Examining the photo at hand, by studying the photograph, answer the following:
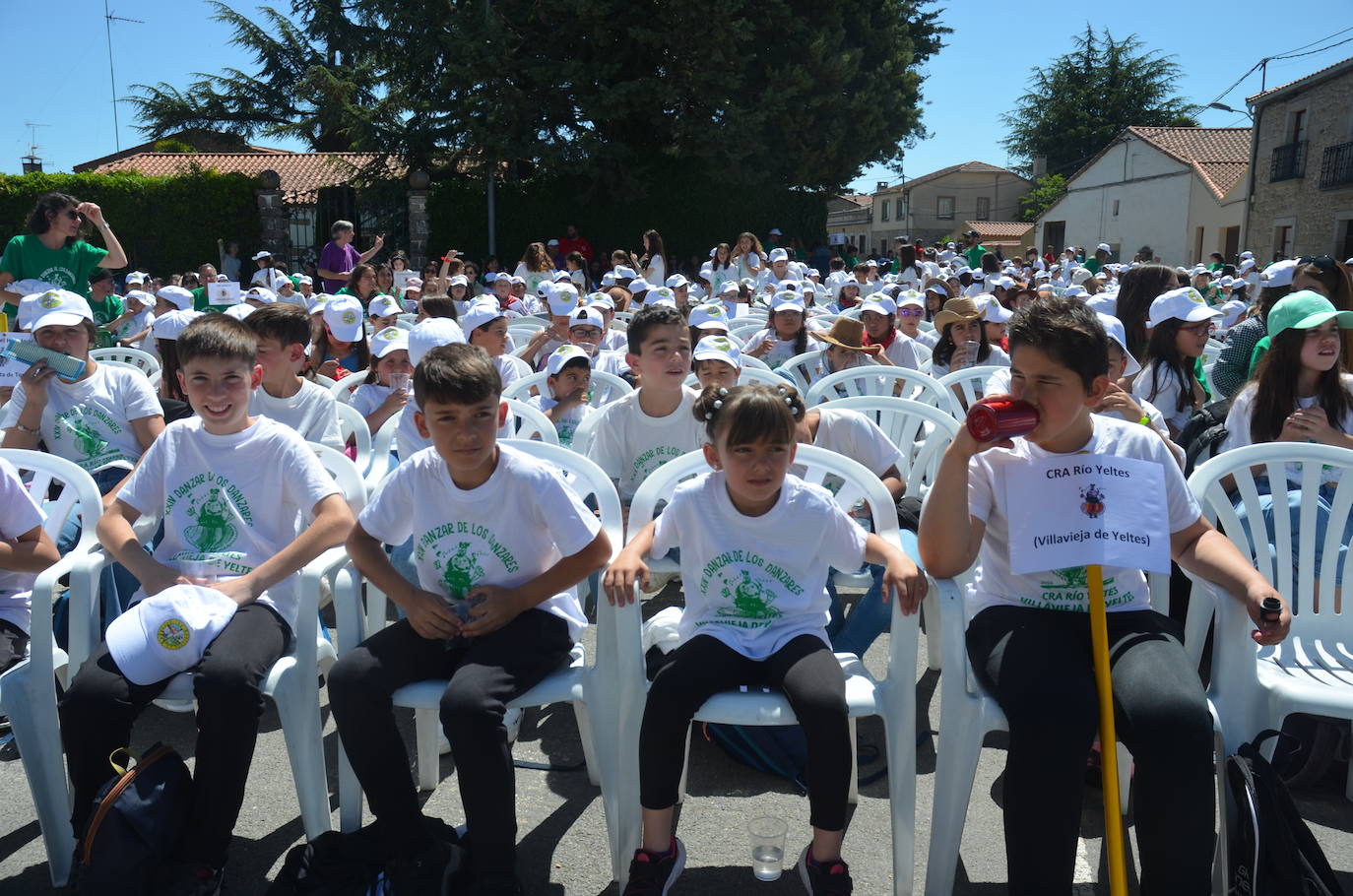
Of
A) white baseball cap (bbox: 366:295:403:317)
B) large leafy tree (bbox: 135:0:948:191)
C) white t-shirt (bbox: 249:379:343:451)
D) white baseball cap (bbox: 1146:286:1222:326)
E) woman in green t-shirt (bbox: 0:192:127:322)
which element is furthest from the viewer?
large leafy tree (bbox: 135:0:948:191)

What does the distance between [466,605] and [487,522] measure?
23cm

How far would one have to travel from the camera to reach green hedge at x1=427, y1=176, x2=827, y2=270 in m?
24.6

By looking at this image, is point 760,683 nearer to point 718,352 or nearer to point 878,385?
point 718,352

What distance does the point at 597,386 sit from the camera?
531cm

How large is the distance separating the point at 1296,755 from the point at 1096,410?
122 centimetres

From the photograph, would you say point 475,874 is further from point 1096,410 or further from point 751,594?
point 1096,410

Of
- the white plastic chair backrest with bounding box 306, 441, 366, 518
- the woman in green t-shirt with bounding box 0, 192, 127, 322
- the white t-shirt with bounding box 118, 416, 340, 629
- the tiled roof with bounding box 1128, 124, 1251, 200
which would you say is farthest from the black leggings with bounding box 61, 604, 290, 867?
the tiled roof with bounding box 1128, 124, 1251, 200

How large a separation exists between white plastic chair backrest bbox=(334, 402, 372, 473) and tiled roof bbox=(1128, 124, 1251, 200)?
39705mm

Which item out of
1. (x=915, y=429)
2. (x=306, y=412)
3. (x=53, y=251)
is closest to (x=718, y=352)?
(x=915, y=429)

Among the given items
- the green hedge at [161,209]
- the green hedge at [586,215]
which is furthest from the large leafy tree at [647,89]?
the green hedge at [161,209]

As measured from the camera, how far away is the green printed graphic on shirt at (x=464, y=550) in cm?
262

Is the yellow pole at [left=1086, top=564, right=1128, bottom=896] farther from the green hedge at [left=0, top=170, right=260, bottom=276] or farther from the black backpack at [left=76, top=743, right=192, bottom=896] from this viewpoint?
the green hedge at [left=0, top=170, right=260, bottom=276]

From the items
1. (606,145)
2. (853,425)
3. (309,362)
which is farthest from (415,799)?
(606,145)

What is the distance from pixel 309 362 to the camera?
16.6ft
